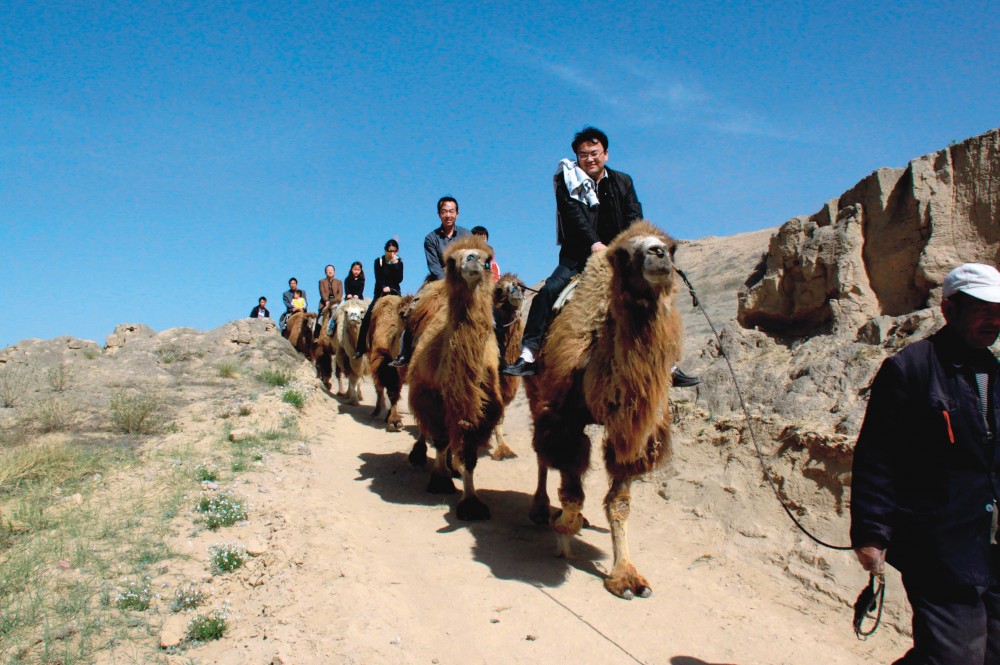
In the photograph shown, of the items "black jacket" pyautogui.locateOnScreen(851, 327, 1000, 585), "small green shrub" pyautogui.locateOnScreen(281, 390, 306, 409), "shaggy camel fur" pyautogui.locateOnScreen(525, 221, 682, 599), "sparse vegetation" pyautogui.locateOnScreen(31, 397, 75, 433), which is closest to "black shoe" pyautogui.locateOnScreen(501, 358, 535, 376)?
"shaggy camel fur" pyautogui.locateOnScreen(525, 221, 682, 599)

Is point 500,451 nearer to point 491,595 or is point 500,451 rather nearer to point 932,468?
point 491,595

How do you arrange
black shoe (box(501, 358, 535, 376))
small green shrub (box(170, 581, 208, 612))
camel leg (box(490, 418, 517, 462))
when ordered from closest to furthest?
small green shrub (box(170, 581, 208, 612)), black shoe (box(501, 358, 535, 376)), camel leg (box(490, 418, 517, 462))

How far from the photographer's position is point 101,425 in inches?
320

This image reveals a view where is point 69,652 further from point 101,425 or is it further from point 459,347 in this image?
point 101,425

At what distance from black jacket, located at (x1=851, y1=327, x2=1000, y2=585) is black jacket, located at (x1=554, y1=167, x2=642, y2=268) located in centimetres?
349

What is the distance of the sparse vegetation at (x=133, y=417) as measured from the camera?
8.11 m

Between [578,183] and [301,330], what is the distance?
15.2 m

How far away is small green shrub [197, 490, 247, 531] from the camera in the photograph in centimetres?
552

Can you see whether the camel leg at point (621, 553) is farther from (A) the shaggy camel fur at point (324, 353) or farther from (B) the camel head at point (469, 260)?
(A) the shaggy camel fur at point (324, 353)

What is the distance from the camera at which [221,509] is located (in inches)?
223

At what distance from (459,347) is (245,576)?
2.81 m

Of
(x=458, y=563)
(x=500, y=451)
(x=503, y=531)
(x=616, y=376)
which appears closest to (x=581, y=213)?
(x=616, y=376)

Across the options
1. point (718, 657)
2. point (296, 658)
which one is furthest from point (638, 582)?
point (296, 658)

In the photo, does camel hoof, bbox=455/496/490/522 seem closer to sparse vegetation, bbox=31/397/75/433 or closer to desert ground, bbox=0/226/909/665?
desert ground, bbox=0/226/909/665
